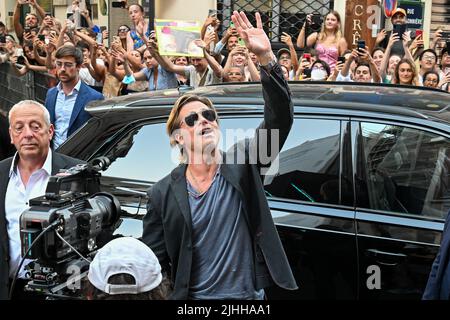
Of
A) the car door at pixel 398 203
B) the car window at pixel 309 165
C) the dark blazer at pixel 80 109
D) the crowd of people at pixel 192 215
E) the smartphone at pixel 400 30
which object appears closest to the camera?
the crowd of people at pixel 192 215

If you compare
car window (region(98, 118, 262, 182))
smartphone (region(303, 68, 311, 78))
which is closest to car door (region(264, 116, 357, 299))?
car window (region(98, 118, 262, 182))

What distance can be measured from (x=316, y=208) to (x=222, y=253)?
1019mm

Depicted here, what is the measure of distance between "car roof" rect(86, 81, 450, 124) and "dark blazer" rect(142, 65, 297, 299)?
1.07m

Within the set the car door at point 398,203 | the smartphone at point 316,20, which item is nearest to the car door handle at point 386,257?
the car door at point 398,203

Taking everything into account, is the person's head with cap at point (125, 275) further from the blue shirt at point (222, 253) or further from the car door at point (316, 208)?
the car door at point (316, 208)

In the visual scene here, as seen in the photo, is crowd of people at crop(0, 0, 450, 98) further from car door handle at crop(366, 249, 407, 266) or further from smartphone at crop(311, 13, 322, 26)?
car door handle at crop(366, 249, 407, 266)

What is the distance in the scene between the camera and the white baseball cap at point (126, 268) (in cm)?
216

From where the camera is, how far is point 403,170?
386cm

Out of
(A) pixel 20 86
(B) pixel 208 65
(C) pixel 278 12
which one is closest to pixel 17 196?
(B) pixel 208 65

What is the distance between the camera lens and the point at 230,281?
2951 mm

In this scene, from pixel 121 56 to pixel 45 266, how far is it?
5.90 m

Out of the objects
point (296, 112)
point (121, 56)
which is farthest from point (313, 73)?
point (296, 112)

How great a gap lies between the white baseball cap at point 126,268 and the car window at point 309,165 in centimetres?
176

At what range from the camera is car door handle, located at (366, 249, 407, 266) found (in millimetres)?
3627
